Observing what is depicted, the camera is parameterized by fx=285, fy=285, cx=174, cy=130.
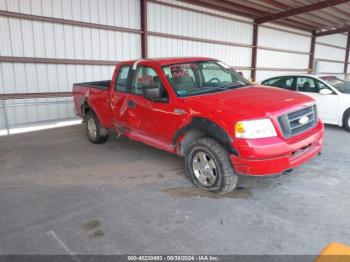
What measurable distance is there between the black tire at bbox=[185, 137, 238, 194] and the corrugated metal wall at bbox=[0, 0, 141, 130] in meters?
6.37

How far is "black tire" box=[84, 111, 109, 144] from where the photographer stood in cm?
622

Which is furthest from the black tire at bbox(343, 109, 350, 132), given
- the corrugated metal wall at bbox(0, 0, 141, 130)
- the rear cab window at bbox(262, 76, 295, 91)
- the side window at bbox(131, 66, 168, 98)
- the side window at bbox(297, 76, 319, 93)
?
the corrugated metal wall at bbox(0, 0, 141, 130)

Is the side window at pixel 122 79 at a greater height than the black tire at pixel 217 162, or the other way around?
the side window at pixel 122 79

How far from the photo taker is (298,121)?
3670mm

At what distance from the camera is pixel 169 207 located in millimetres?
3506

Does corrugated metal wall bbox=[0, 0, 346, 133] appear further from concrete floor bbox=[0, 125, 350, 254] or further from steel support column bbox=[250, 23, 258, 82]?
concrete floor bbox=[0, 125, 350, 254]

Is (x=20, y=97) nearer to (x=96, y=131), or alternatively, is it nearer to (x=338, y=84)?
(x=96, y=131)

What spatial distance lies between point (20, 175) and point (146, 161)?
209cm

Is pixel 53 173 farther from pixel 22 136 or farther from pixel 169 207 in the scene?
pixel 22 136

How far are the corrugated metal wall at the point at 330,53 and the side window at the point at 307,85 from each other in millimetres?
15771

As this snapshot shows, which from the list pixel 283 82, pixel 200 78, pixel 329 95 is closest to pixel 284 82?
pixel 283 82

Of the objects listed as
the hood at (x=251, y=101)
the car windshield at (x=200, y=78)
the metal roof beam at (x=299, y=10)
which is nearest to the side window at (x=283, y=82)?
the car windshield at (x=200, y=78)

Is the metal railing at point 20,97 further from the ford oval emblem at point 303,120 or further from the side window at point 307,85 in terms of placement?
the ford oval emblem at point 303,120

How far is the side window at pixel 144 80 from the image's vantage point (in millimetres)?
4393
